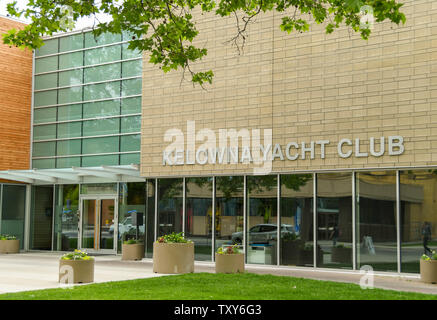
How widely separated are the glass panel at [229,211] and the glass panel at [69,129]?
8016mm

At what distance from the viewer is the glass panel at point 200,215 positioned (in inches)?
787

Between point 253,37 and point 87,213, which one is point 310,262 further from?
point 87,213

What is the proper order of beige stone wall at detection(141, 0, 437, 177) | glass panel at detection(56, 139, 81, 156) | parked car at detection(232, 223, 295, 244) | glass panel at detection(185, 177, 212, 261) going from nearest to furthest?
beige stone wall at detection(141, 0, 437, 177)
parked car at detection(232, 223, 295, 244)
glass panel at detection(185, 177, 212, 261)
glass panel at detection(56, 139, 81, 156)

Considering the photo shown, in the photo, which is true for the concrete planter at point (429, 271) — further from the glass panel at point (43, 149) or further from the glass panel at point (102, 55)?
the glass panel at point (43, 149)

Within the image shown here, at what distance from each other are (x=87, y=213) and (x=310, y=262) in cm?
1067

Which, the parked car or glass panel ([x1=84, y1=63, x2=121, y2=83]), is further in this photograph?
glass panel ([x1=84, y1=63, x2=121, y2=83])

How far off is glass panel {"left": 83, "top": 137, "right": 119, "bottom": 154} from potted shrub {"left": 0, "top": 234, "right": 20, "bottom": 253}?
4.62 meters

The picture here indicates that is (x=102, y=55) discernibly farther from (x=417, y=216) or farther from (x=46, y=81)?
(x=417, y=216)

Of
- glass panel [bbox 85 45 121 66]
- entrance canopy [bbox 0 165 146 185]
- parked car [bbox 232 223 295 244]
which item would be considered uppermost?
glass panel [bbox 85 45 121 66]

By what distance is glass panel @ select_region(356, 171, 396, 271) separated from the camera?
54.8 ft

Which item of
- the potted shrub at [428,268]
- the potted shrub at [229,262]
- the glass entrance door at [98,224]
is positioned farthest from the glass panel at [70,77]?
the potted shrub at [428,268]

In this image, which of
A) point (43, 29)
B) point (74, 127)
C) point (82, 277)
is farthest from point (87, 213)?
point (43, 29)

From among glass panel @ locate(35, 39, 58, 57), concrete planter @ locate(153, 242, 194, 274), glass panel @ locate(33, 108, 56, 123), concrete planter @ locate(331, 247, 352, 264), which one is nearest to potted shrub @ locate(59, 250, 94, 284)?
concrete planter @ locate(153, 242, 194, 274)

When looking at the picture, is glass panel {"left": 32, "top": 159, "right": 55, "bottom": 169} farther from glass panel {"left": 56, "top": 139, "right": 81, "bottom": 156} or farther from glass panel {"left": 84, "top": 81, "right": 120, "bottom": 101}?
glass panel {"left": 84, "top": 81, "right": 120, "bottom": 101}
